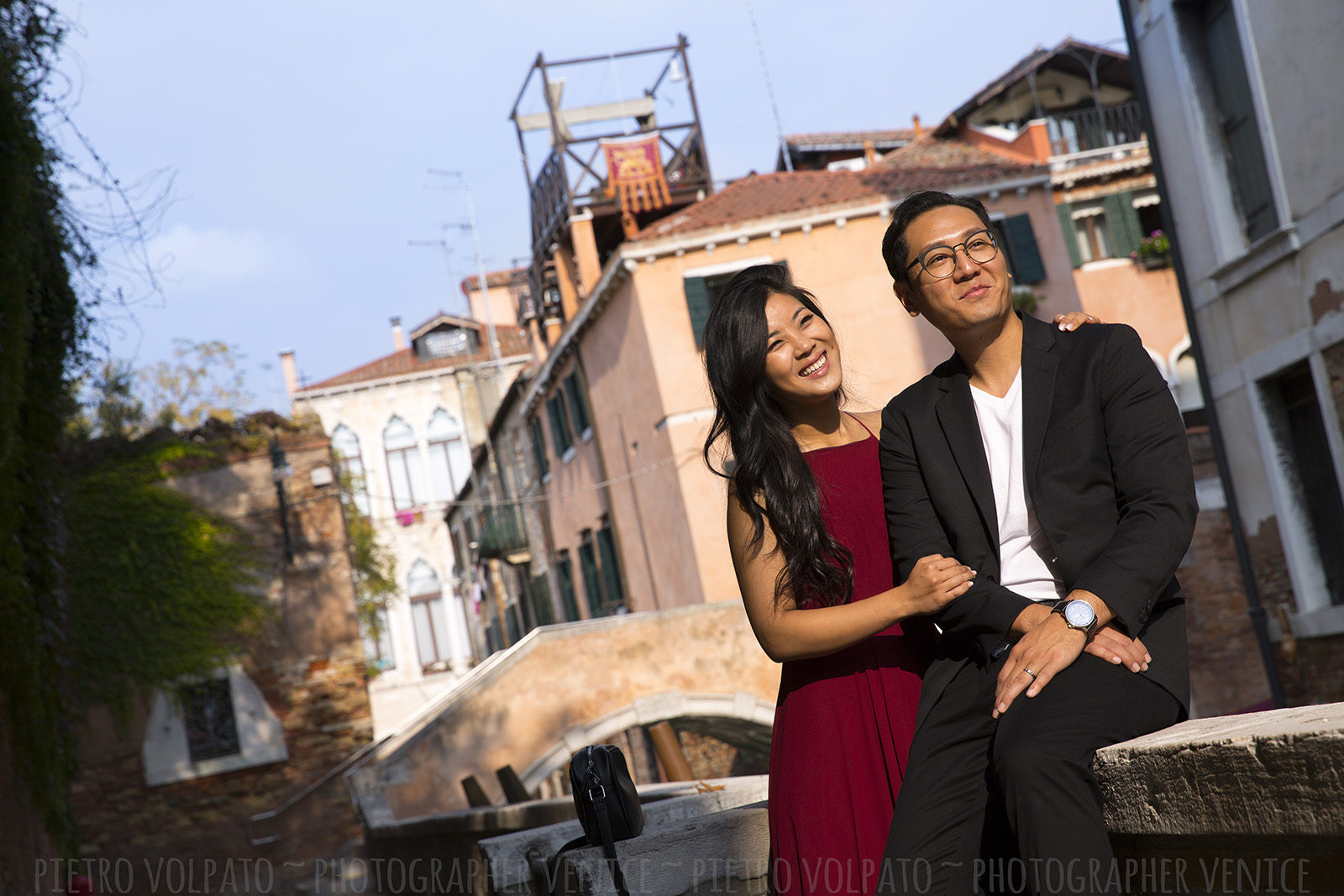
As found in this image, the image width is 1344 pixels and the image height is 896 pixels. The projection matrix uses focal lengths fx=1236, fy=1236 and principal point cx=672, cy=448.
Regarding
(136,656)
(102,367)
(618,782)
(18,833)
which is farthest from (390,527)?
(618,782)

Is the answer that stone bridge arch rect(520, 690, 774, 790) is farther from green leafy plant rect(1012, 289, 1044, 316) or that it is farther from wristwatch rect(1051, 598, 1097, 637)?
wristwatch rect(1051, 598, 1097, 637)

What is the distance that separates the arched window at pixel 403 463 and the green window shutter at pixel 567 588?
12.3 m

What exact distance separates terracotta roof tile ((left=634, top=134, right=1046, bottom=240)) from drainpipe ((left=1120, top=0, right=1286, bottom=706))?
6.79 m

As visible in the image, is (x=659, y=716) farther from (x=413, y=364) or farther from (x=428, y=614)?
(x=413, y=364)

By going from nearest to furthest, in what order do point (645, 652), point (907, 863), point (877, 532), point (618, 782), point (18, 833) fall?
point (907, 863)
point (877, 532)
point (618, 782)
point (18, 833)
point (645, 652)

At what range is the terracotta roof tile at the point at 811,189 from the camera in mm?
18078

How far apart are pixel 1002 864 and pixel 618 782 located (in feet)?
4.14

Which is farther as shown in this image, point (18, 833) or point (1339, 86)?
point (1339, 86)

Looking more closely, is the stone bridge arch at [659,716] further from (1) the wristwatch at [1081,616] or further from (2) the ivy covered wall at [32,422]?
(1) the wristwatch at [1081,616]

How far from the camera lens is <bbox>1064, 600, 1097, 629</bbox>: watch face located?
6.62ft

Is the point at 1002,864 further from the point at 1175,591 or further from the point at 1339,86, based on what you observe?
the point at 1339,86

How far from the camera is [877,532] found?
2.56m

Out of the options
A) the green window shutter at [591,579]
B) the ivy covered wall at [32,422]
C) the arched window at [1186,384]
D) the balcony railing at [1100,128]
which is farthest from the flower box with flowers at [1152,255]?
the ivy covered wall at [32,422]

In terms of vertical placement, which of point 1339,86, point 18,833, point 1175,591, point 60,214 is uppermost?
point 60,214
